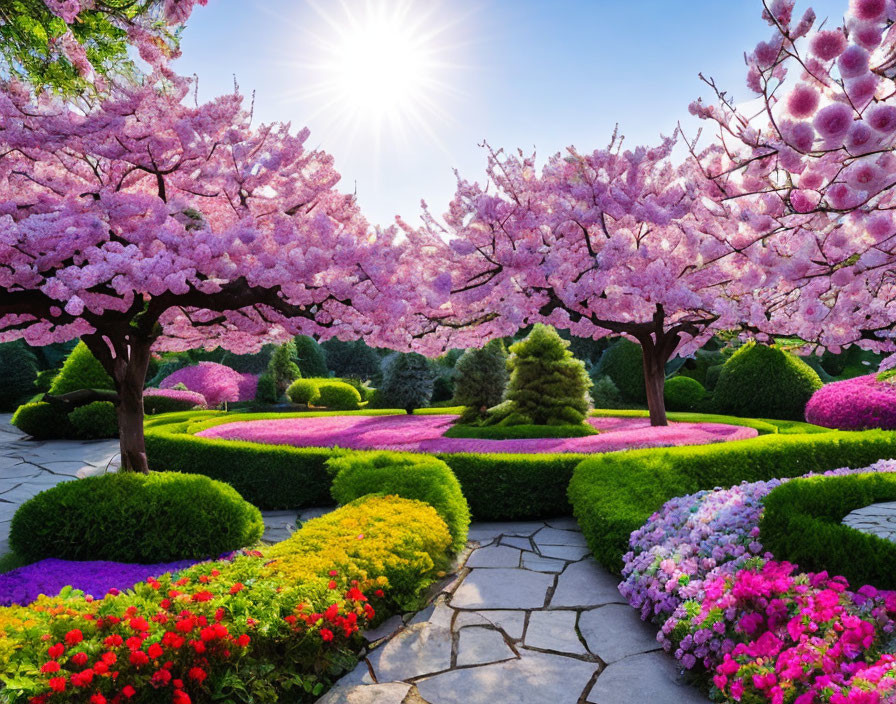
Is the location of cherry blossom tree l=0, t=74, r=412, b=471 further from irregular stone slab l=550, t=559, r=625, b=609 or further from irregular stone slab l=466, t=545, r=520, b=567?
irregular stone slab l=550, t=559, r=625, b=609

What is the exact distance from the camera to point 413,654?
168 inches

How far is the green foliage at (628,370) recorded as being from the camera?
758 inches

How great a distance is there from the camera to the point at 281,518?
8266mm

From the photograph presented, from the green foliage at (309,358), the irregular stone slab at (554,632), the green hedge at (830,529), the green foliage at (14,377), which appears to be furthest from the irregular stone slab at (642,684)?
the green foliage at (14,377)

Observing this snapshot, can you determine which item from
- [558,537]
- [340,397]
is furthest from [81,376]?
[558,537]

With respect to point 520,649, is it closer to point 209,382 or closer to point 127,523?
point 127,523

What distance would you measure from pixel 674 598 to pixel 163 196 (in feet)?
19.1

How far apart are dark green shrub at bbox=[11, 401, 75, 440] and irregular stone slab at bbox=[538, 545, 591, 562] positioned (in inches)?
473

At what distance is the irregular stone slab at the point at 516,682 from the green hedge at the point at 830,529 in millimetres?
1686

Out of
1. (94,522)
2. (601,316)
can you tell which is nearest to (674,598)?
(601,316)

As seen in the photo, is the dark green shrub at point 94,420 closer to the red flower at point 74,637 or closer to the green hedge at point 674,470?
the green hedge at point 674,470

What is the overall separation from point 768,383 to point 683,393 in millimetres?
2669

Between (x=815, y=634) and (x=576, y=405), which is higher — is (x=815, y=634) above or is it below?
below

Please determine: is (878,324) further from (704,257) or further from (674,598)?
(674,598)
